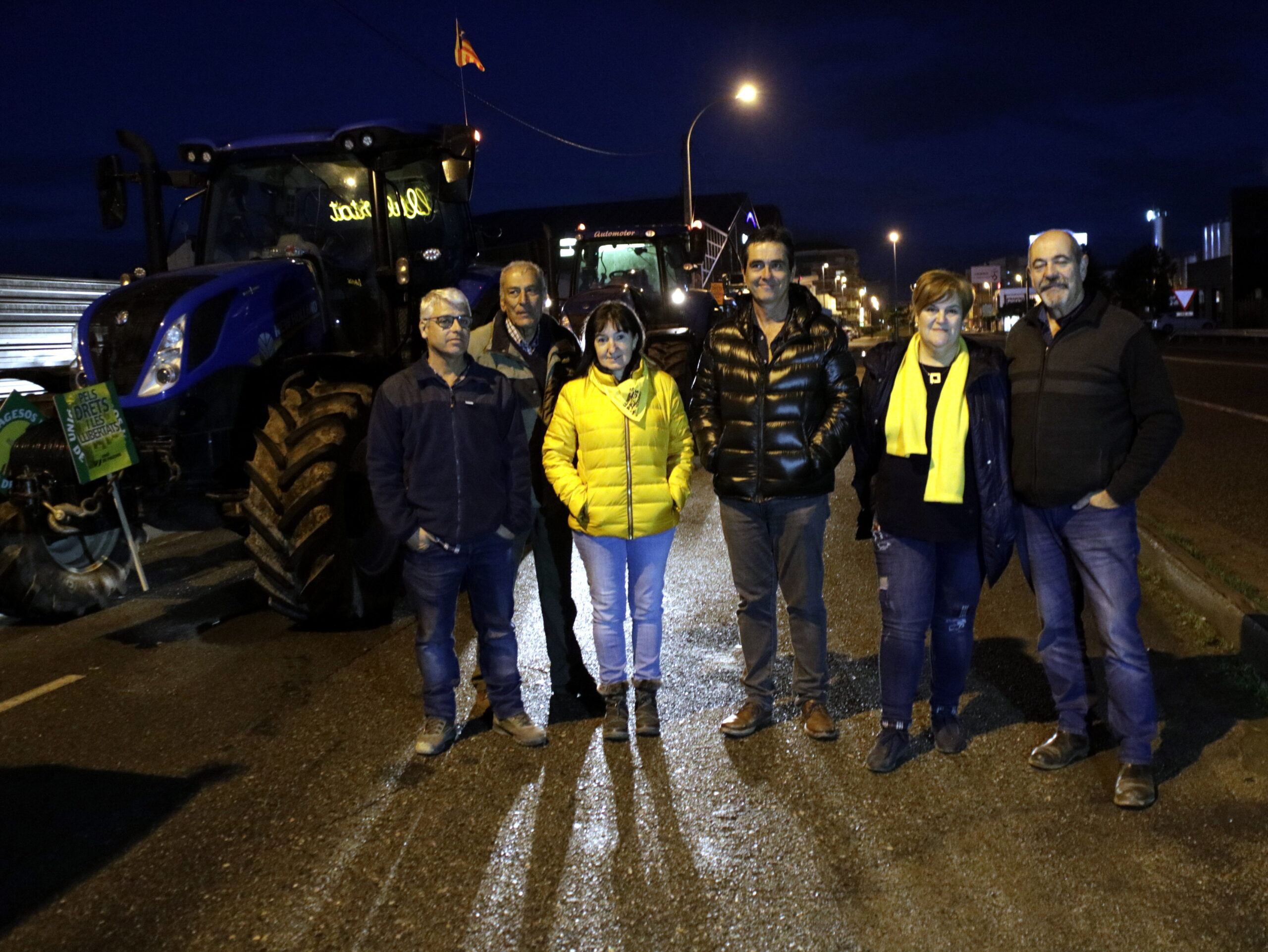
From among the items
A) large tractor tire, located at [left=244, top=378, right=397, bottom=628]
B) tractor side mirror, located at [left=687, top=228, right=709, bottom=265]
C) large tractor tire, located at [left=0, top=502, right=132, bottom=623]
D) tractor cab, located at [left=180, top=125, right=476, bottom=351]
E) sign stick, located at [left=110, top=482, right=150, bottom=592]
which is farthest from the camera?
tractor side mirror, located at [left=687, top=228, right=709, bottom=265]

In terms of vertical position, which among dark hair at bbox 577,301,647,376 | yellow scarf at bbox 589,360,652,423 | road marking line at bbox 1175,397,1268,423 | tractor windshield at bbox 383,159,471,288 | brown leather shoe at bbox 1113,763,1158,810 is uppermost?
tractor windshield at bbox 383,159,471,288

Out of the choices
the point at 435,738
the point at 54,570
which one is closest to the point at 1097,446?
the point at 435,738

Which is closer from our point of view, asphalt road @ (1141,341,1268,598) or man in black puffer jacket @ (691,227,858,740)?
man in black puffer jacket @ (691,227,858,740)

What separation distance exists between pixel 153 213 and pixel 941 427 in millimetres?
5419

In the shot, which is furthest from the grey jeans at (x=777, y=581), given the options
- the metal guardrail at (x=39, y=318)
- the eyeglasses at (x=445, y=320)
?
the metal guardrail at (x=39, y=318)

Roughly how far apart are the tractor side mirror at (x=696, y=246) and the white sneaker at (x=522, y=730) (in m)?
11.8

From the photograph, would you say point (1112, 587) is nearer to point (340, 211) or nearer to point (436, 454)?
point (436, 454)

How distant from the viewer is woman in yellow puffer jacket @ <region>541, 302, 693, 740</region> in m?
4.41

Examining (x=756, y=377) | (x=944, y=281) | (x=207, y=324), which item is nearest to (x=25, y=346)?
(x=207, y=324)

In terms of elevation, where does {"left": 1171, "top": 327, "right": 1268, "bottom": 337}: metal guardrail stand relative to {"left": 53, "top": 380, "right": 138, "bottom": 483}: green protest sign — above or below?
below

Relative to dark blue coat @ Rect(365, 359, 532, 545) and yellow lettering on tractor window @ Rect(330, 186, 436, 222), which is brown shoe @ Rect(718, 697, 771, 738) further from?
yellow lettering on tractor window @ Rect(330, 186, 436, 222)

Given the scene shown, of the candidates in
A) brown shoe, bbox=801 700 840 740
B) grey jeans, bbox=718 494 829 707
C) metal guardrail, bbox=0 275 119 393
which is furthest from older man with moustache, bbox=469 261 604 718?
metal guardrail, bbox=0 275 119 393

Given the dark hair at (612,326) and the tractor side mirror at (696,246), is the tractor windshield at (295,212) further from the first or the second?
the tractor side mirror at (696,246)

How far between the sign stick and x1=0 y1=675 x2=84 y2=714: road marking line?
25.9 inches
